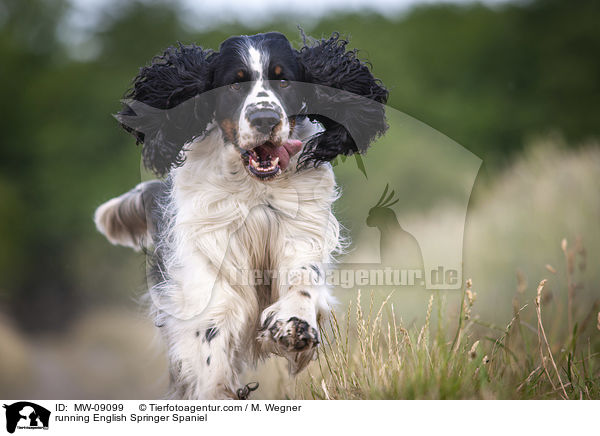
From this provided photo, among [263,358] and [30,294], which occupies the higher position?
[30,294]

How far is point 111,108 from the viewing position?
646cm

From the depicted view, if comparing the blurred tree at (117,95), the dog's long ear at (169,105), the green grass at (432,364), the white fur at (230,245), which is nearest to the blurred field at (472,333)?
the green grass at (432,364)

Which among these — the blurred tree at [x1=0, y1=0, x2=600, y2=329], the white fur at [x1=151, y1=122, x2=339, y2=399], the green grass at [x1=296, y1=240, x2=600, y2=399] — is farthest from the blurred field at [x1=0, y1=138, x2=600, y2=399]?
the blurred tree at [x1=0, y1=0, x2=600, y2=329]

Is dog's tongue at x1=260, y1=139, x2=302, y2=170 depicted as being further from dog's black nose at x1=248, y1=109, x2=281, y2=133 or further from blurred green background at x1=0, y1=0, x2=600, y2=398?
blurred green background at x1=0, y1=0, x2=600, y2=398

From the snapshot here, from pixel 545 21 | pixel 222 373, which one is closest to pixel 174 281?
pixel 222 373

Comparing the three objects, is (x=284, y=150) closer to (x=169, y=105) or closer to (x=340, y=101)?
(x=340, y=101)

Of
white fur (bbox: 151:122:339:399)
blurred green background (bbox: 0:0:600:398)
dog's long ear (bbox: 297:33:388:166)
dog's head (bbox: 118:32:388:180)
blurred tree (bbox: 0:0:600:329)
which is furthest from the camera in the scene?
blurred tree (bbox: 0:0:600:329)

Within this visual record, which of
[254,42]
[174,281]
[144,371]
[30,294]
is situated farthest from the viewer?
[30,294]

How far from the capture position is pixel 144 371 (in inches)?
250

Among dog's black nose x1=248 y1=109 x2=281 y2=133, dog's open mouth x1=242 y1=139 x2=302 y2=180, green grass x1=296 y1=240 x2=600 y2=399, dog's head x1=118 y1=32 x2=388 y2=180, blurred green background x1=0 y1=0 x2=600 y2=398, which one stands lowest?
green grass x1=296 y1=240 x2=600 y2=399

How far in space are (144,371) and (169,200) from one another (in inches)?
144

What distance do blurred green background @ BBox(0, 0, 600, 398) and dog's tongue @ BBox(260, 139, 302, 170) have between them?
11.0ft

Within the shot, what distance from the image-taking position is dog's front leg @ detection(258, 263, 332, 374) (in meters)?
2.59

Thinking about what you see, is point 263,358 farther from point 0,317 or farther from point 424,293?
point 0,317
